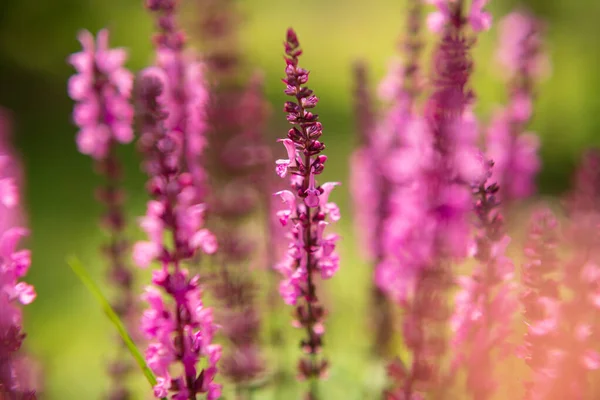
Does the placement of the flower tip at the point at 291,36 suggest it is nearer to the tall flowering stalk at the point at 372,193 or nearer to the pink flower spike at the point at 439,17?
the pink flower spike at the point at 439,17

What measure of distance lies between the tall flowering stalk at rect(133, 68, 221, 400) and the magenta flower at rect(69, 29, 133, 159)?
0.83 meters

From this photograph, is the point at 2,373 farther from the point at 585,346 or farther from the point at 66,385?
the point at 66,385

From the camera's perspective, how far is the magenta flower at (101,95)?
235 centimetres

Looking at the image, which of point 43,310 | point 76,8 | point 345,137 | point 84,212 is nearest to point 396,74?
point 43,310

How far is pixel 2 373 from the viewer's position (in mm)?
1315

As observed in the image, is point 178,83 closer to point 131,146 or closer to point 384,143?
point 384,143

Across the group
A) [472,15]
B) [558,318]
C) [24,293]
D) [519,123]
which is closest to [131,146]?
[519,123]

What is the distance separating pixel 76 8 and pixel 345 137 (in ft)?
22.4

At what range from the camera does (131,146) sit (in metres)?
10.4

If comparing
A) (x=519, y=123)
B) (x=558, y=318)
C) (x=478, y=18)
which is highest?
(x=478, y=18)

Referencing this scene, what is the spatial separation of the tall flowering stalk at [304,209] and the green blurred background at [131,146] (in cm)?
155

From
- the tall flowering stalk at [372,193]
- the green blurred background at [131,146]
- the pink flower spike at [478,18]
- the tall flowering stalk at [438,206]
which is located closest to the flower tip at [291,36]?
the tall flowering stalk at [438,206]

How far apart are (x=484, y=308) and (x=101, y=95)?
64.8 inches

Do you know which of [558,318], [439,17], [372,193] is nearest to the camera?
[558,318]
